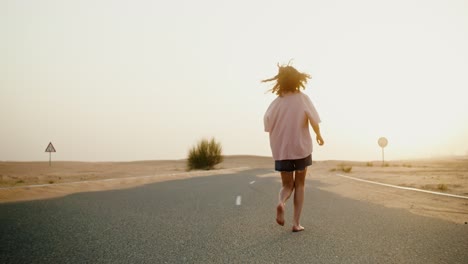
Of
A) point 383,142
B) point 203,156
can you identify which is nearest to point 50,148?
point 203,156

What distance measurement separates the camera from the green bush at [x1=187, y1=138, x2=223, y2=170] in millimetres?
39781

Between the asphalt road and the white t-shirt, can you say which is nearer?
the asphalt road

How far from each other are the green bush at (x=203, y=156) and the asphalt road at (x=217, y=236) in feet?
104

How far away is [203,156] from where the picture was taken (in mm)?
39875

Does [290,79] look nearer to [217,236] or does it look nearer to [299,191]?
[299,191]

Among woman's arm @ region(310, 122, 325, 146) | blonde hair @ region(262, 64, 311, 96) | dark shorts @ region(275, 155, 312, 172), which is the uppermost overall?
blonde hair @ region(262, 64, 311, 96)

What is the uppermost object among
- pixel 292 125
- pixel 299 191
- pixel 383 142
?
pixel 383 142

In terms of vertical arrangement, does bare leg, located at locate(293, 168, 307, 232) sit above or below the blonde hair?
below

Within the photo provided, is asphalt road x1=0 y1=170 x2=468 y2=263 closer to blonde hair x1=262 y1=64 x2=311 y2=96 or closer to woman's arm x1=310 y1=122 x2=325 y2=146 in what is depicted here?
woman's arm x1=310 y1=122 x2=325 y2=146

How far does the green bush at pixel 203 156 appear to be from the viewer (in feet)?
131

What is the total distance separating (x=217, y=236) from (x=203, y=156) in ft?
115

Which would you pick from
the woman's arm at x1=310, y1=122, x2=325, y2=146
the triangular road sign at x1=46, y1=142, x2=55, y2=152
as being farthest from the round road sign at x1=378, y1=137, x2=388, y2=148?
the woman's arm at x1=310, y1=122, x2=325, y2=146

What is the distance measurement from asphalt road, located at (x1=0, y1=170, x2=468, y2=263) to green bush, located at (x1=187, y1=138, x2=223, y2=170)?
31.8 meters

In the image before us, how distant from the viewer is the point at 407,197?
10156 mm
